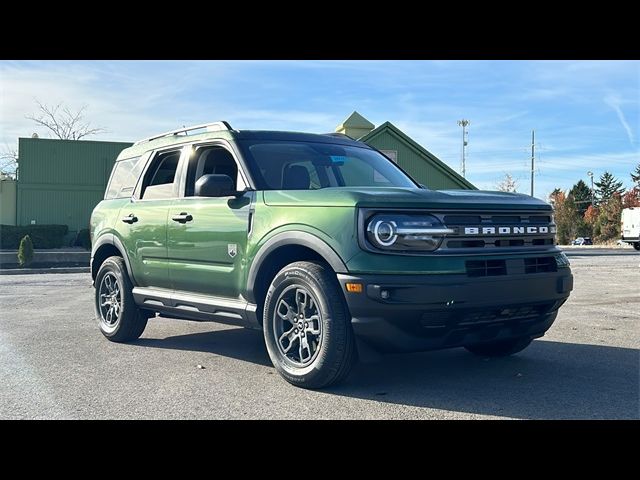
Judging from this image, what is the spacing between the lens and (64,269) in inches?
786

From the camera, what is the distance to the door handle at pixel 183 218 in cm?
591

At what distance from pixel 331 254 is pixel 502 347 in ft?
6.93

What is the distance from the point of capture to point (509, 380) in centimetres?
507

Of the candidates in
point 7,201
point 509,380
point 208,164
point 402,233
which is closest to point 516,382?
point 509,380

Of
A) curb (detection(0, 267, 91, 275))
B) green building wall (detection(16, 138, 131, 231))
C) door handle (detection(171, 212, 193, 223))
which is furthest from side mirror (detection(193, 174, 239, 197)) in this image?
green building wall (detection(16, 138, 131, 231))

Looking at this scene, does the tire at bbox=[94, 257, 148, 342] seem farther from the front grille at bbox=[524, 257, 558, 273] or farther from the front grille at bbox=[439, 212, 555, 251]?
the front grille at bbox=[524, 257, 558, 273]

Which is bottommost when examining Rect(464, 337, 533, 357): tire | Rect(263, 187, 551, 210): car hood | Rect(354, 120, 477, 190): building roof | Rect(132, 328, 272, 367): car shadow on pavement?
Rect(132, 328, 272, 367): car shadow on pavement

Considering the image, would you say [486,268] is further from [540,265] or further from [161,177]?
[161,177]

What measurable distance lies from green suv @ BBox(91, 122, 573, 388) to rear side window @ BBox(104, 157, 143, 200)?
1.98 feet

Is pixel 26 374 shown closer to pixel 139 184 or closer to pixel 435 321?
pixel 139 184

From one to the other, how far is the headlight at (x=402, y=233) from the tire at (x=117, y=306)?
3370mm

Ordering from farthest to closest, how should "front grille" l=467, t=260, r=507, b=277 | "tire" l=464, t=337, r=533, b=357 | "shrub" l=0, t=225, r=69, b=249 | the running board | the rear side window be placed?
"shrub" l=0, t=225, r=69, b=249, the rear side window, "tire" l=464, t=337, r=533, b=357, the running board, "front grille" l=467, t=260, r=507, b=277

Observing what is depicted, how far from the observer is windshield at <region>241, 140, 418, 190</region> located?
5738 mm
